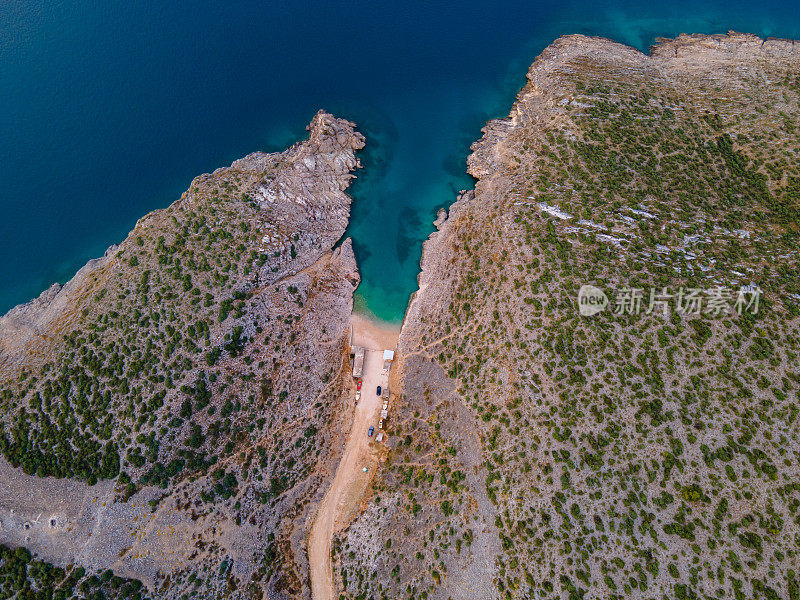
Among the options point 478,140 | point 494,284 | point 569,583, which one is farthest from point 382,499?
point 478,140

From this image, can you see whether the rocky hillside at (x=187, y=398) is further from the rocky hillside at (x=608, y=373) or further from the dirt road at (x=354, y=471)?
the rocky hillside at (x=608, y=373)

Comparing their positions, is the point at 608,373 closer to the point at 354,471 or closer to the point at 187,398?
the point at 354,471

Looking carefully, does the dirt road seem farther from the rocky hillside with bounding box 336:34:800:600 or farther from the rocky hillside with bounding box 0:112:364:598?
the rocky hillside with bounding box 336:34:800:600

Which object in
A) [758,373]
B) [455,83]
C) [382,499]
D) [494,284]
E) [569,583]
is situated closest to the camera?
[569,583]

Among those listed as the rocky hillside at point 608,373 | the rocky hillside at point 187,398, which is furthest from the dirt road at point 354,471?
the rocky hillside at point 608,373

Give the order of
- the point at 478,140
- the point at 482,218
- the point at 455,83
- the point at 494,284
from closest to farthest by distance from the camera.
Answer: the point at 494,284
the point at 482,218
the point at 478,140
the point at 455,83

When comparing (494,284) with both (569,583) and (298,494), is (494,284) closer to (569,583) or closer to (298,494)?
(569,583)
